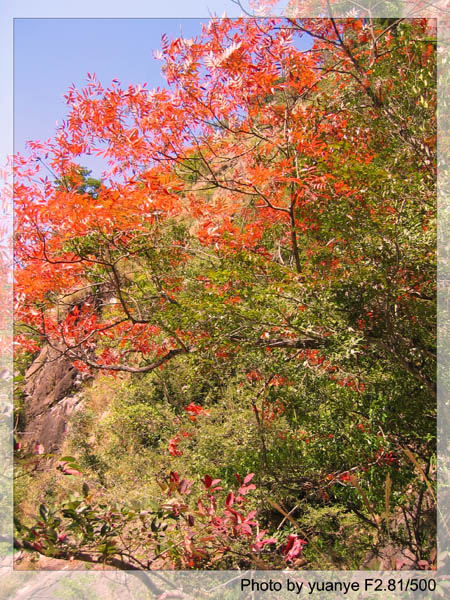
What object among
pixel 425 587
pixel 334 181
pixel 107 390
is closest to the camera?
pixel 425 587

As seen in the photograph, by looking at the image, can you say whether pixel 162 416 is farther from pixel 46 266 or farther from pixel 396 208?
pixel 396 208

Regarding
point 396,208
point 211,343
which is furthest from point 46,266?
point 396,208

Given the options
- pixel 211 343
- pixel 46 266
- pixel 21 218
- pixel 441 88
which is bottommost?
pixel 211 343

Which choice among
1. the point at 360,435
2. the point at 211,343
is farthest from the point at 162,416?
the point at 360,435

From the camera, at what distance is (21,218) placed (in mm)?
3461

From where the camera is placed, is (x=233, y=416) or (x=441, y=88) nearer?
(x=441, y=88)

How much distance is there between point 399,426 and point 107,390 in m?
7.09

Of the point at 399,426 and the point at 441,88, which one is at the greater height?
the point at 441,88

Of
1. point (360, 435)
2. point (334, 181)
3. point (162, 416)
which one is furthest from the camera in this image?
point (162, 416)

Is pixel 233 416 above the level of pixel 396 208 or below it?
below

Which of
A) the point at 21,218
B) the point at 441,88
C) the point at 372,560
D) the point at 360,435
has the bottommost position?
the point at 372,560

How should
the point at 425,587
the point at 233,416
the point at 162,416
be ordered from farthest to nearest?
1. the point at 162,416
2. the point at 233,416
3. the point at 425,587

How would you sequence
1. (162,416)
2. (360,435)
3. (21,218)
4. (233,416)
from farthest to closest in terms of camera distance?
(162,416) → (233,416) → (21,218) → (360,435)

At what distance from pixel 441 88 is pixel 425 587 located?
8.95 feet
